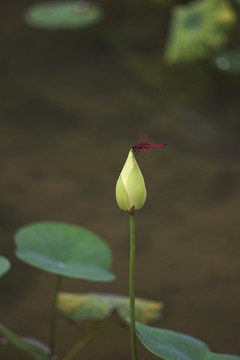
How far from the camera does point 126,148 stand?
2031 millimetres

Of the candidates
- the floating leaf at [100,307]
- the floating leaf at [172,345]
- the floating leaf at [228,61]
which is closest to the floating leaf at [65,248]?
Result: the floating leaf at [100,307]

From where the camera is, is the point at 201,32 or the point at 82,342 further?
the point at 201,32

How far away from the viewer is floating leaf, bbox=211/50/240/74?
7.97 ft

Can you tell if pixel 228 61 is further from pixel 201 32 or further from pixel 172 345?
pixel 172 345

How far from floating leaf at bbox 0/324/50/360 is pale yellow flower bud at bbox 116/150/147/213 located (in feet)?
1.12

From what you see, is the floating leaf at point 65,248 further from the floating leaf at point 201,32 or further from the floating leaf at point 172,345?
the floating leaf at point 201,32

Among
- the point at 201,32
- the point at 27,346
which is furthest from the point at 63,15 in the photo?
the point at 27,346

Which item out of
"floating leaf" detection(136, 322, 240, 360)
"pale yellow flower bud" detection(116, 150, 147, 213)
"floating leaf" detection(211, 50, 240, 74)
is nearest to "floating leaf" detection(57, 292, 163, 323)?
"floating leaf" detection(136, 322, 240, 360)

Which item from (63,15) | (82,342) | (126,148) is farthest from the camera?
(63,15)

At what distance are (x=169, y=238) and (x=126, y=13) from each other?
1.58 meters

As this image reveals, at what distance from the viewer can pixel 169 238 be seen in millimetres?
1646

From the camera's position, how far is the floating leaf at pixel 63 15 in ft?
8.81

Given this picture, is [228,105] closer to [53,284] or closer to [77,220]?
[77,220]

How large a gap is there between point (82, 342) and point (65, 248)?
0.70 ft
